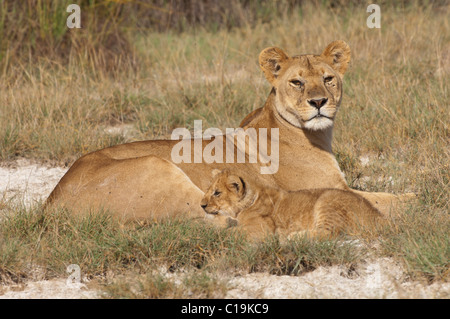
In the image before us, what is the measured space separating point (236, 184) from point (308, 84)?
1.05m

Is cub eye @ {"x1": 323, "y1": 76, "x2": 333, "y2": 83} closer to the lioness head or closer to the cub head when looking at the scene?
the lioness head

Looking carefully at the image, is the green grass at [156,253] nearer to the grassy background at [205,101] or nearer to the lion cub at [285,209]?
the grassy background at [205,101]

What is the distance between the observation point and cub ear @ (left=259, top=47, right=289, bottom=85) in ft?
17.5

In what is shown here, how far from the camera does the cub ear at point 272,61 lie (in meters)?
5.34

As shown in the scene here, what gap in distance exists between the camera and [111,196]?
462cm

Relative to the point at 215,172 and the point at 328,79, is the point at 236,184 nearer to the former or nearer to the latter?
the point at 215,172

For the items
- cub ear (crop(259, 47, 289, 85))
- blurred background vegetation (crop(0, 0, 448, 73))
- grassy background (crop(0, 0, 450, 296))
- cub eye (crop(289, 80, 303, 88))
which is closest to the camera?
grassy background (crop(0, 0, 450, 296))

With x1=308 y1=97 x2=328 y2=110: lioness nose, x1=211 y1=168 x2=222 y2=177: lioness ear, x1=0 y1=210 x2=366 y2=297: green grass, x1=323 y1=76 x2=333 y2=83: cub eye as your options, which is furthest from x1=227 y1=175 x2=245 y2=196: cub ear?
x1=323 y1=76 x2=333 y2=83: cub eye

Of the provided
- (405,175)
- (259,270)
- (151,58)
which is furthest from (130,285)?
(151,58)

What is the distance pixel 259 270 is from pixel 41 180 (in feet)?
9.27

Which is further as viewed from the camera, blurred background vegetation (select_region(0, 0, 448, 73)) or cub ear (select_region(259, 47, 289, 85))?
blurred background vegetation (select_region(0, 0, 448, 73))

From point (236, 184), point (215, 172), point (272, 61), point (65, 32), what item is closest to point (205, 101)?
point (272, 61)

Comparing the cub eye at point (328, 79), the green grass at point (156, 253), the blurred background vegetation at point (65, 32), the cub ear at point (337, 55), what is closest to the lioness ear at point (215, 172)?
the green grass at point (156, 253)

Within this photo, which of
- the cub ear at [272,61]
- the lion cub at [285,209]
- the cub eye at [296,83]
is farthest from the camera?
the cub ear at [272,61]
